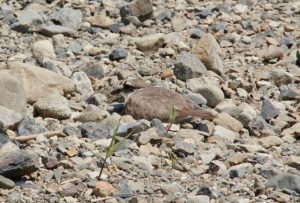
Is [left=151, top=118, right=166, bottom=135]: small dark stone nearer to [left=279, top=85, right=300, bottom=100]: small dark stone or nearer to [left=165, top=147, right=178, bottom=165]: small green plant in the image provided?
[left=165, top=147, right=178, bottom=165]: small green plant

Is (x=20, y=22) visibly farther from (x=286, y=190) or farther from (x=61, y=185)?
(x=286, y=190)

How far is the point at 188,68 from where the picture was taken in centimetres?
556

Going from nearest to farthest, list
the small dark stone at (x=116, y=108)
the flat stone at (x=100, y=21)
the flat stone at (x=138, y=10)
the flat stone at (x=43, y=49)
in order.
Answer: the small dark stone at (x=116, y=108) → the flat stone at (x=43, y=49) → the flat stone at (x=100, y=21) → the flat stone at (x=138, y=10)

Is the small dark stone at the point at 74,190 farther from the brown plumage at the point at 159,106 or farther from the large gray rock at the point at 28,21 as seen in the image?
the large gray rock at the point at 28,21

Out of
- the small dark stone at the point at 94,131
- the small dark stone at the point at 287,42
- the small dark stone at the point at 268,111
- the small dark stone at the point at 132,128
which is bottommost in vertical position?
the small dark stone at the point at 287,42

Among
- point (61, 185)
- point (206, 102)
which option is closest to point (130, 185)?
point (61, 185)

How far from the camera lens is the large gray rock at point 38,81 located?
486cm

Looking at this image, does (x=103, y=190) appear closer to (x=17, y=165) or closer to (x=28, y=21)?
(x=17, y=165)

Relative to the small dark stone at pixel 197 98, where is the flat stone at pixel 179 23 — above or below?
below

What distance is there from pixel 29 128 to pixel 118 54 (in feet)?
5.70

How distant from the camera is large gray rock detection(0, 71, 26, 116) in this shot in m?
4.43

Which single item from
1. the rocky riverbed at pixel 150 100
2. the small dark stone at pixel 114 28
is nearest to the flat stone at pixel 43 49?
the rocky riverbed at pixel 150 100

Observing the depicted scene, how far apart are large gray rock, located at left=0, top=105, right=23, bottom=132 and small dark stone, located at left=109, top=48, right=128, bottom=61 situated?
1.69 m

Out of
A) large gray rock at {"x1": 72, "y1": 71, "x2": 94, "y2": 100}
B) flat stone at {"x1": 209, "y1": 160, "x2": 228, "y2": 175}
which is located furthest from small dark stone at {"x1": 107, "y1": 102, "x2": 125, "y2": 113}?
flat stone at {"x1": 209, "y1": 160, "x2": 228, "y2": 175}
